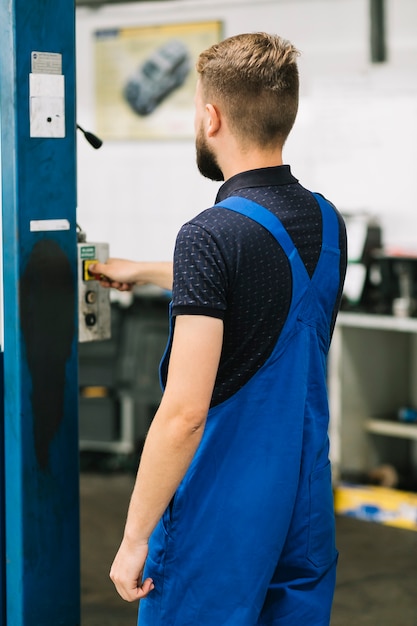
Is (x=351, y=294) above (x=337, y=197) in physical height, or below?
below

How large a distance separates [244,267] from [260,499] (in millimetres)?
448

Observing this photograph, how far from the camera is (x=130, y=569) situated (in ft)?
6.14

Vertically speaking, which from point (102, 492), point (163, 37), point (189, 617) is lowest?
point (102, 492)

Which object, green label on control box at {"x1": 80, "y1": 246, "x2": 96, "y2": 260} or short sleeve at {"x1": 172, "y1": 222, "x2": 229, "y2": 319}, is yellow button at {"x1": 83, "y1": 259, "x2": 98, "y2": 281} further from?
short sleeve at {"x1": 172, "y1": 222, "x2": 229, "y2": 319}

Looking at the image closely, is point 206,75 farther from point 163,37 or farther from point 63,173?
point 163,37

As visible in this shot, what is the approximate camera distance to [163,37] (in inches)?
231

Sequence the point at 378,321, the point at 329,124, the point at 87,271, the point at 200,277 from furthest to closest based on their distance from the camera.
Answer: the point at 329,124 → the point at 378,321 → the point at 87,271 → the point at 200,277

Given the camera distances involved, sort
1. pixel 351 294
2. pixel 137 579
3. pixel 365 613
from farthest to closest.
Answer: pixel 351 294 → pixel 365 613 → pixel 137 579

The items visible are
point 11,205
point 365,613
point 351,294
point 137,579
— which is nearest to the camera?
point 137,579

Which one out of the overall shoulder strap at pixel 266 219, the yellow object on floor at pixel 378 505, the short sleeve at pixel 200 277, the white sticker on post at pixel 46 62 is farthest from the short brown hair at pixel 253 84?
the yellow object on floor at pixel 378 505

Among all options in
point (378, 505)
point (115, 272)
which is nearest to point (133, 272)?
point (115, 272)

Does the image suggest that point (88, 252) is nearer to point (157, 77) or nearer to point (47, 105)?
point (47, 105)

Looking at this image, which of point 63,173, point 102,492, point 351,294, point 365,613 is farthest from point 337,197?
point 63,173

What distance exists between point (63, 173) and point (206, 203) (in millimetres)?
3498
